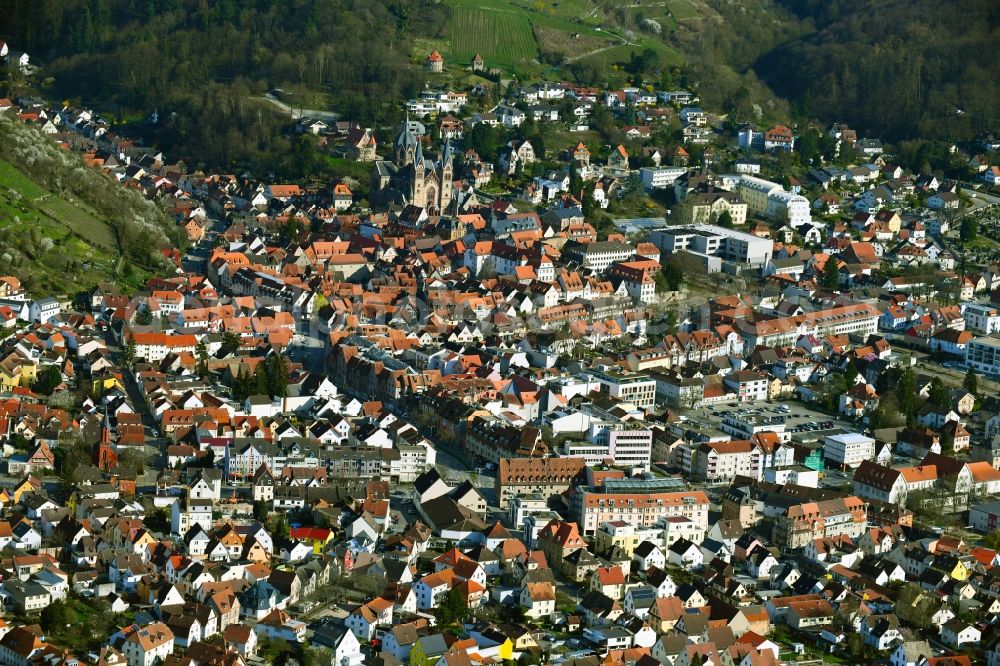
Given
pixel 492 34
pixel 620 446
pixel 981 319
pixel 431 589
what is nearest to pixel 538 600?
pixel 431 589

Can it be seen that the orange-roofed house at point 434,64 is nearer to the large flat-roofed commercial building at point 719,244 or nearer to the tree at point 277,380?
the large flat-roofed commercial building at point 719,244

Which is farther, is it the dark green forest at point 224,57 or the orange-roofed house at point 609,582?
the dark green forest at point 224,57

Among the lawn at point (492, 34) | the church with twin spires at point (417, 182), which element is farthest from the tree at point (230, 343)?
the lawn at point (492, 34)

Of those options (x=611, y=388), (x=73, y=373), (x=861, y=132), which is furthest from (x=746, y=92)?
(x=73, y=373)

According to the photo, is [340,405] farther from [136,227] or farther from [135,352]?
[136,227]

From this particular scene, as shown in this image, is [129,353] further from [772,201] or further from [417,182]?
[772,201]

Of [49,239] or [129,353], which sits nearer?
[129,353]
